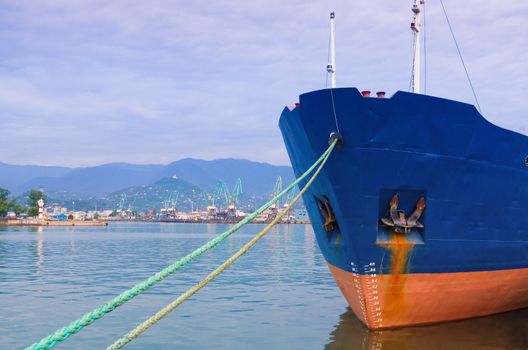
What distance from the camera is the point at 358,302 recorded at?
34.9ft

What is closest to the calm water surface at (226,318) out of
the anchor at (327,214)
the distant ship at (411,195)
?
the distant ship at (411,195)

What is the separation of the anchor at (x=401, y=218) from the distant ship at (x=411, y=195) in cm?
2

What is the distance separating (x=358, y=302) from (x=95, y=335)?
574cm

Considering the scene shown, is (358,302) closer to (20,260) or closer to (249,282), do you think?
(249,282)

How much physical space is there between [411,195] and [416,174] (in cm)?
44

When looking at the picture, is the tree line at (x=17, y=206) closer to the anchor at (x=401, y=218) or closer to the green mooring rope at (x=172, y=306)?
the anchor at (x=401, y=218)

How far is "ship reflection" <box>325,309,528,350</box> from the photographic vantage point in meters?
10.2

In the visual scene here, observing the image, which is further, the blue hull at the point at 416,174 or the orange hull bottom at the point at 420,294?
the orange hull bottom at the point at 420,294

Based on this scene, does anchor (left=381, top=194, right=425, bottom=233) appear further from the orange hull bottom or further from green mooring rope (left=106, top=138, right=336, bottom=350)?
green mooring rope (left=106, top=138, right=336, bottom=350)

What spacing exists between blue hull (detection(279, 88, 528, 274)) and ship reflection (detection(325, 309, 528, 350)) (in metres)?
1.36

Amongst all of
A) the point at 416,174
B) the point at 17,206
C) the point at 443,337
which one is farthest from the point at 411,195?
the point at 17,206

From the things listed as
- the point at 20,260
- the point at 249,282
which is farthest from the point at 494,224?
the point at 20,260

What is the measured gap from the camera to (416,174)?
392 inches

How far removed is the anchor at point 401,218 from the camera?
9.98 meters
